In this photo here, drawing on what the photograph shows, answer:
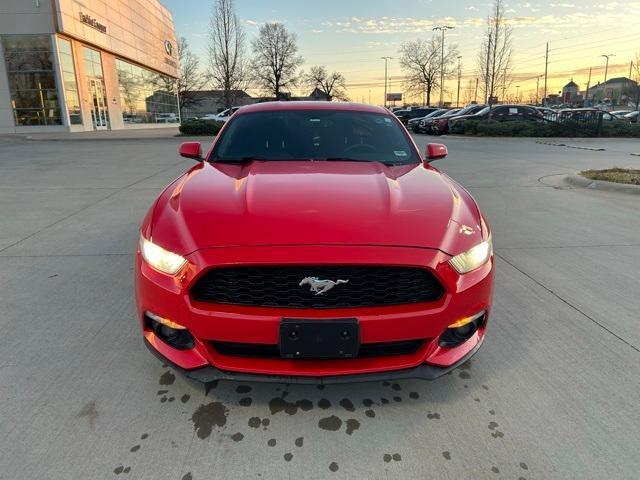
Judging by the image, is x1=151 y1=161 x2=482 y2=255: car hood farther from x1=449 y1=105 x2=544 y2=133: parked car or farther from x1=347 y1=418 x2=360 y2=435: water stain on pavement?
x1=449 y1=105 x2=544 y2=133: parked car

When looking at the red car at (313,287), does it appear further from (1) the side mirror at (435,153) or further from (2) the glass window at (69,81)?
(2) the glass window at (69,81)

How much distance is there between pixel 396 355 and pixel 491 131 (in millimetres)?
22802

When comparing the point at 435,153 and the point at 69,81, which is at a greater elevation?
the point at 69,81

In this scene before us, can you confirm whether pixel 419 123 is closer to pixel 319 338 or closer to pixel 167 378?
pixel 167 378

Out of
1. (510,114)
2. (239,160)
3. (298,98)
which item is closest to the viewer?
(239,160)

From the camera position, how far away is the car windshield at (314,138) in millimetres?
3408

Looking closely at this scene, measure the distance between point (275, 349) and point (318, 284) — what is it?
0.38 metres

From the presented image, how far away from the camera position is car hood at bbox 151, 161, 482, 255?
6.85 ft

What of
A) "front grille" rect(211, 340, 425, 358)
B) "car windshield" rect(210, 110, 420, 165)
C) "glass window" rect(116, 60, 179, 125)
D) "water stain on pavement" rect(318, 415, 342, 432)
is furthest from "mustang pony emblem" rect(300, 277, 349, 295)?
"glass window" rect(116, 60, 179, 125)

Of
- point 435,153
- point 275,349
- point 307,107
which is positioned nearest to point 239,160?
point 307,107

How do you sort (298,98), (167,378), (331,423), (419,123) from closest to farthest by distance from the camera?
1. (331,423)
2. (167,378)
3. (419,123)
4. (298,98)

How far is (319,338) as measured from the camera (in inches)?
76.9

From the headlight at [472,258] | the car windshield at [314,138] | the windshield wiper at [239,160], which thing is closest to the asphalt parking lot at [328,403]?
the headlight at [472,258]

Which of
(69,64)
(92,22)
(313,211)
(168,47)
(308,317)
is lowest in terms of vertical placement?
(308,317)
